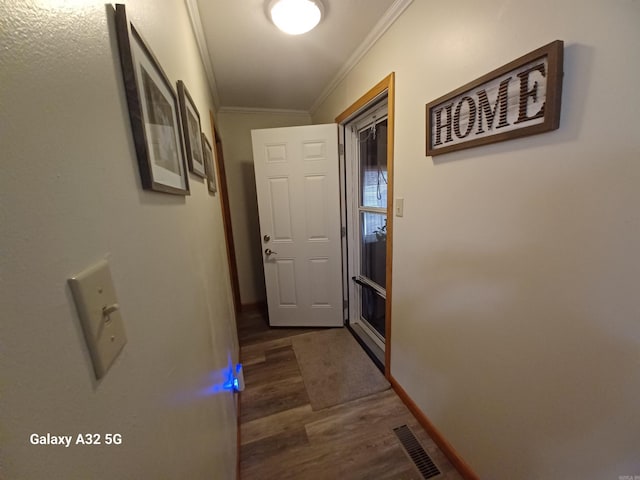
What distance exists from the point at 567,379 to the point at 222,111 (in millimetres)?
3142

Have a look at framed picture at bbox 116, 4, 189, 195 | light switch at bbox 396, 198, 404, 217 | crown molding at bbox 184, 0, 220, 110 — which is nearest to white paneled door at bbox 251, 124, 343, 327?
crown molding at bbox 184, 0, 220, 110

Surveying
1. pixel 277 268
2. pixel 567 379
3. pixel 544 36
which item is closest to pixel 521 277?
pixel 567 379

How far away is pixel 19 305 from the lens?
20 centimetres

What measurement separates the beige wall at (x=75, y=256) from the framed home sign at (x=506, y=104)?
1062 millimetres

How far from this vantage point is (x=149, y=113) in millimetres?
537

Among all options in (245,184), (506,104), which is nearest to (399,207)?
(506,104)

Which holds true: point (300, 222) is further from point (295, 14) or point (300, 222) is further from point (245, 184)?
point (295, 14)

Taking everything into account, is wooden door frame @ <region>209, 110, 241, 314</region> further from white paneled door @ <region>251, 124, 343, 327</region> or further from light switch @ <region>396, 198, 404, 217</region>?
light switch @ <region>396, 198, 404, 217</region>

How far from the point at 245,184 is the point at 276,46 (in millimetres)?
1517

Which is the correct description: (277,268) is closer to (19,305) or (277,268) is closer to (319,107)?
(319,107)

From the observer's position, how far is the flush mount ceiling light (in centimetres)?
120

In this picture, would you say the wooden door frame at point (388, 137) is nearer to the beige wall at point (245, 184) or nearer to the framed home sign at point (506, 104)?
the framed home sign at point (506, 104)

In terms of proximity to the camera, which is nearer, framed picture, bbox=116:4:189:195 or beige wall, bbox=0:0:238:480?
beige wall, bbox=0:0:238:480

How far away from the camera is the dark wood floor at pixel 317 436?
122 cm
